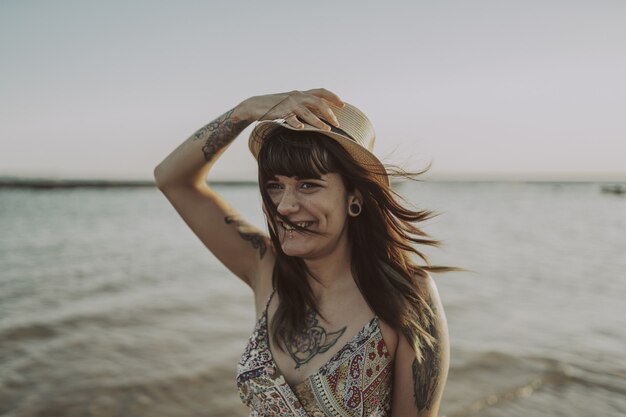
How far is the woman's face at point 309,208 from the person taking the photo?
7.95 ft

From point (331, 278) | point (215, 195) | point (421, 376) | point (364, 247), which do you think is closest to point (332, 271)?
point (331, 278)

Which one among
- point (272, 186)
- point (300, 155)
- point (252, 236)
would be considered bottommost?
point (252, 236)

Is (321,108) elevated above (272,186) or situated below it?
above

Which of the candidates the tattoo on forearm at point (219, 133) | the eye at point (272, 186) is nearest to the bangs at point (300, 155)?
the eye at point (272, 186)

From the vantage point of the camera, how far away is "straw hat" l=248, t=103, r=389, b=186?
7.52 ft

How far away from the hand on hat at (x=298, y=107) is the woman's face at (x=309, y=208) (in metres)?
0.29

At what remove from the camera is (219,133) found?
273 cm

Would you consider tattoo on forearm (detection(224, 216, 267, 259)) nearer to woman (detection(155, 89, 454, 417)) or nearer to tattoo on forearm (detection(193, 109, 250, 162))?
woman (detection(155, 89, 454, 417))

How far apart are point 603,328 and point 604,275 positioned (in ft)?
14.4

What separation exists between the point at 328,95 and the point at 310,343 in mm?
1204

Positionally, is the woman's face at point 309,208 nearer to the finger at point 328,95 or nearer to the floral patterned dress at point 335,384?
the finger at point 328,95

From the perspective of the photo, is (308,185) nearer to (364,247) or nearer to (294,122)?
(294,122)

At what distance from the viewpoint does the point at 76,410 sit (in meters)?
4.71

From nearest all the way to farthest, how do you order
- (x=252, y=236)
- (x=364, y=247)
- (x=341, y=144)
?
(x=341, y=144) < (x=364, y=247) < (x=252, y=236)
